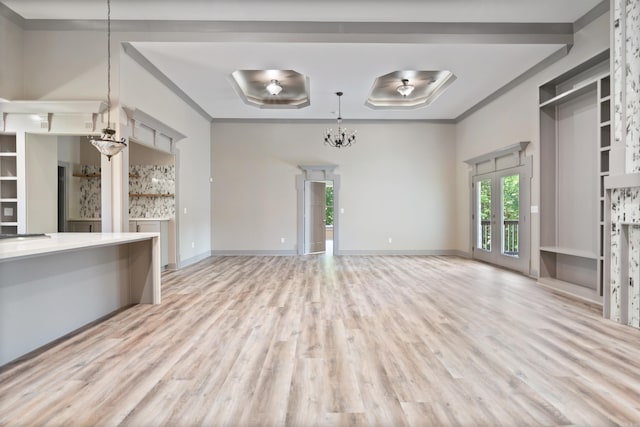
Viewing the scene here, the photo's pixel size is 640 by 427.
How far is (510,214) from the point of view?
636 centimetres

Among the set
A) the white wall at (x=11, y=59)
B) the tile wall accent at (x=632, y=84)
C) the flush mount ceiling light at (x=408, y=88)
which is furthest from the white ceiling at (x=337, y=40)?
the tile wall accent at (x=632, y=84)

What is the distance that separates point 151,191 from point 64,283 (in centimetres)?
392

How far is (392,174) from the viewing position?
882 cm

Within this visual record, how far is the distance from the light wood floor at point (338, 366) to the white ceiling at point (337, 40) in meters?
3.62

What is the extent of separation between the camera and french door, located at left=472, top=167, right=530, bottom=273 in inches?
234

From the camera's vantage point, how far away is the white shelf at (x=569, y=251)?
423cm

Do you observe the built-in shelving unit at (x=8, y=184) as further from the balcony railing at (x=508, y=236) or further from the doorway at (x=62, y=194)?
the balcony railing at (x=508, y=236)

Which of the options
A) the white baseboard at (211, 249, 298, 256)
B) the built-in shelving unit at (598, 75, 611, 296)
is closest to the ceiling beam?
the built-in shelving unit at (598, 75, 611, 296)

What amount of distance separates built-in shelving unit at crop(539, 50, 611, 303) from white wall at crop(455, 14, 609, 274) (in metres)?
0.19

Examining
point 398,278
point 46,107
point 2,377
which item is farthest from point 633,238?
point 46,107

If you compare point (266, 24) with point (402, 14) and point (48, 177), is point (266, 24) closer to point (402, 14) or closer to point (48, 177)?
point (402, 14)

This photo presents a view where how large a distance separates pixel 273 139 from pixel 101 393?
24.3 ft

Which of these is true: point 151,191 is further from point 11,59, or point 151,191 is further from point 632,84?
point 632,84

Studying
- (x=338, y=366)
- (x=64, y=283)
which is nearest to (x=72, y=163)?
(x=64, y=283)
